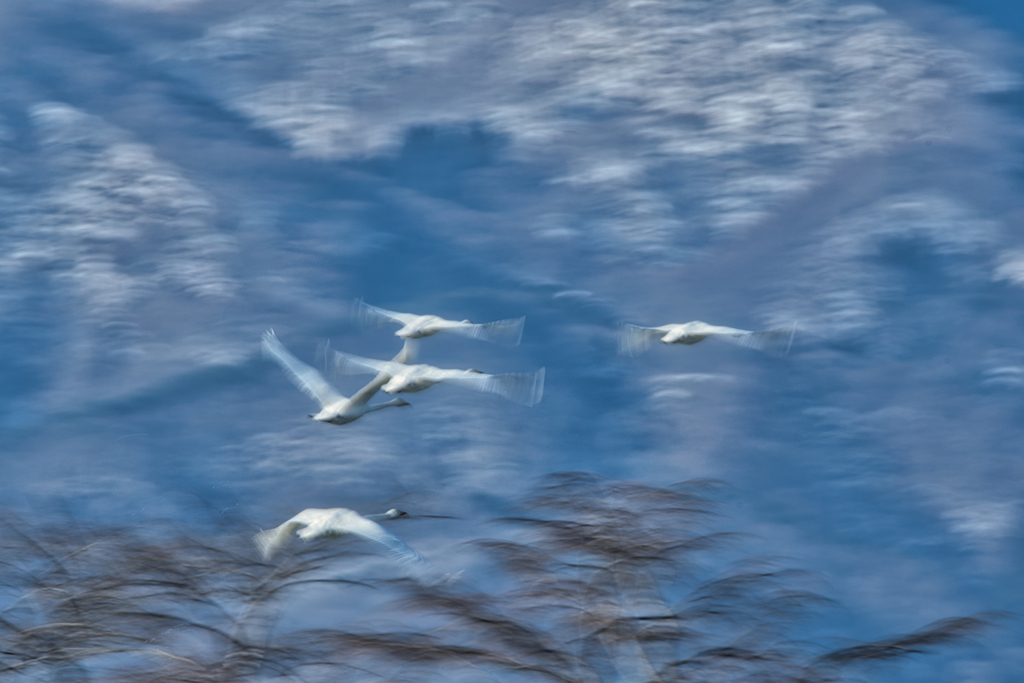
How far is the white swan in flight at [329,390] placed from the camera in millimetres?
13156

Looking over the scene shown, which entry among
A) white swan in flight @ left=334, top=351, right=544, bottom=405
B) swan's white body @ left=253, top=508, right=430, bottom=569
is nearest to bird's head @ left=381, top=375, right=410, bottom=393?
white swan in flight @ left=334, top=351, right=544, bottom=405

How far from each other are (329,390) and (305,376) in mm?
406

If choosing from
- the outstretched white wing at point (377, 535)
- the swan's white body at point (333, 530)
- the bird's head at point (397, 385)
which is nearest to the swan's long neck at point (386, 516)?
the swan's white body at point (333, 530)

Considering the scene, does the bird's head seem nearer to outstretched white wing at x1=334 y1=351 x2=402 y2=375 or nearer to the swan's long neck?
outstretched white wing at x1=334 y1=351 x2=402 y2=375

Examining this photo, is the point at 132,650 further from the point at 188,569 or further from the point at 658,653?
the point at 658,653

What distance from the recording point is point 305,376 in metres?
14.1

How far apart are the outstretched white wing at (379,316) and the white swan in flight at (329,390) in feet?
1.67

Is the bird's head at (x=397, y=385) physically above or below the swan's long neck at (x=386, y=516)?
above

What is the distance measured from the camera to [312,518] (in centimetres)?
1060

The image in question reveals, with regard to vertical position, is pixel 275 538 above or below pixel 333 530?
below

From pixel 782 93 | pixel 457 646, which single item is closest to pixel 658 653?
pixel 457 646

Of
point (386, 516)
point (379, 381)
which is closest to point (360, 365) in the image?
point (379, 381)

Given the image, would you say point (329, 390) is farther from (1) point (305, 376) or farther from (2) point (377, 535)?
(2) point (377, 535)

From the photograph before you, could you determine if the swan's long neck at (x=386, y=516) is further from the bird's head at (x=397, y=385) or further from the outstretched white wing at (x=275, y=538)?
the bird's head at (x=397, y=385)
